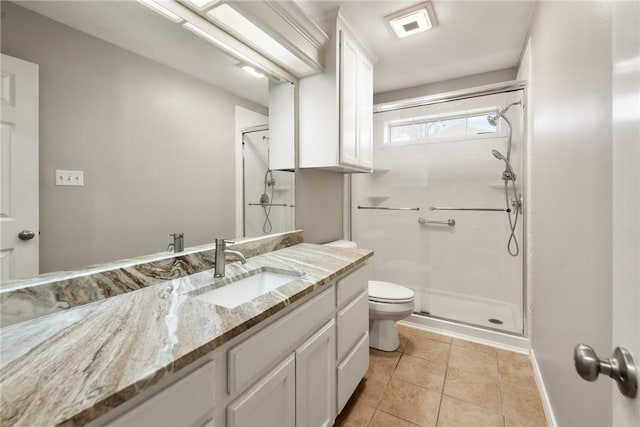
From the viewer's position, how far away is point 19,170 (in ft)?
2.69

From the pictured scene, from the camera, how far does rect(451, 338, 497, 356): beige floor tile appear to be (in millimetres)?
2193

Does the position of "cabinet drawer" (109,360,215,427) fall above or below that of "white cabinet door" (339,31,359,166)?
below

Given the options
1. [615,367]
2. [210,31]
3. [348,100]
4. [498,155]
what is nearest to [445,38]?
[348,100]

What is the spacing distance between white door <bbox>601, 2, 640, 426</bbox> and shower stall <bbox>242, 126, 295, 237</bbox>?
1.50 metres

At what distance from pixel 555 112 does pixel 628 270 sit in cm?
134

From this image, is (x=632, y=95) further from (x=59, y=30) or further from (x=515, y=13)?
(x=515, y=13)

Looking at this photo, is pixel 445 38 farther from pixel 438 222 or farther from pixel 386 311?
pixel 386 311

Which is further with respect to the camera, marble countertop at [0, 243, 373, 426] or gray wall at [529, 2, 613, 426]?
gray wall at [529, 2, 613, 426]

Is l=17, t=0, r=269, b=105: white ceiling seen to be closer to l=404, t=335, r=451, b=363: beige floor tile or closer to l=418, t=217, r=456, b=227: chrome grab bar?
l=418, t=217, r=456, b=227: chrome grab bar

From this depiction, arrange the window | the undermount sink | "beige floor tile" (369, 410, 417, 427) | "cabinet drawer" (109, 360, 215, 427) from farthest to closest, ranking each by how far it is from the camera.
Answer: the window → "beige floor tile" (369, 410, 417, 427) → the undermount sink → "cabinet drawer" (109, 360, 215, 427)

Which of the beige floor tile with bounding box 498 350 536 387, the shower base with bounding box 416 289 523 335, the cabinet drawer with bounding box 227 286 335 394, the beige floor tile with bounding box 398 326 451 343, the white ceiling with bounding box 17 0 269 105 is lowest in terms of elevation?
the beige floor tile with bounding box 498 350 536 387

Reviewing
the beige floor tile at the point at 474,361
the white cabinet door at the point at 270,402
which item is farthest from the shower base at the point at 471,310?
the white cabinet door at the point at 270,402

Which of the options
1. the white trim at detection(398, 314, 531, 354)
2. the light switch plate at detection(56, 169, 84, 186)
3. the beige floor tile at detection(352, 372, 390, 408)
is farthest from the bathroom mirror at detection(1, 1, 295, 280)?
the white trim at detection(398, 314, 531, 354)

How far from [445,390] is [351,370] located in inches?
27.2
